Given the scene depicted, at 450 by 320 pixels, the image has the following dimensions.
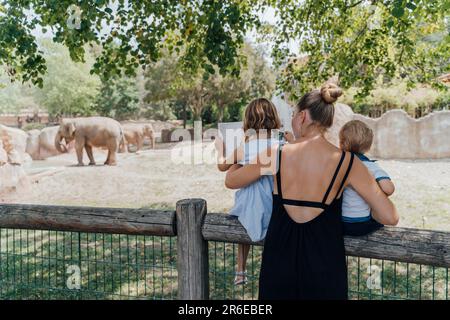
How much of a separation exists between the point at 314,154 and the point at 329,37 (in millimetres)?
5911

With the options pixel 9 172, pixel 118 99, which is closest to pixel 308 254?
pixel 9 172

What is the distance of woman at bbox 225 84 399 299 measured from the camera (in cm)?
210

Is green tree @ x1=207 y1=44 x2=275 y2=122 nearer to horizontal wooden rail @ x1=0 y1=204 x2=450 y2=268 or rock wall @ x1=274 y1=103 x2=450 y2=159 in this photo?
rock wall @ x1=274 y1=103 x2=450 y2=159

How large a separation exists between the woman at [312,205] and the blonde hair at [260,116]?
0.31m

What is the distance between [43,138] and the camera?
73.6ft

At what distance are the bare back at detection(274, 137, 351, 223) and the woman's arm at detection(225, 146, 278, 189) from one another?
0.32 ft

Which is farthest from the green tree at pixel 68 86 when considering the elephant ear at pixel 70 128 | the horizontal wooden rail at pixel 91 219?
the horizontal wooden rail at pixel 91 219

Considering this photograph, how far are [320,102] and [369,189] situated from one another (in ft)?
1.50

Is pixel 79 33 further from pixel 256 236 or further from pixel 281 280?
pixel 281 280

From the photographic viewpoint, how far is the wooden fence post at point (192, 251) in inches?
105

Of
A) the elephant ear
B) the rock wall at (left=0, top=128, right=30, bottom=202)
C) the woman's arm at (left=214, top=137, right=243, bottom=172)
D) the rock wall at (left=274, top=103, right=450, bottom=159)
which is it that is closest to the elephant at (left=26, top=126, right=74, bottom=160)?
the elephant ear

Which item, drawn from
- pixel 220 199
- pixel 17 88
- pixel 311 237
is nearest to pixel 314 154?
pixel 311 237

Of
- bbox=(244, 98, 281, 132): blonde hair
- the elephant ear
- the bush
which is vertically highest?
the bush

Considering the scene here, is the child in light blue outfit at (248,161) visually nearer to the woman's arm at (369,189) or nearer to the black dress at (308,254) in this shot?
the black dress at (308,254)
